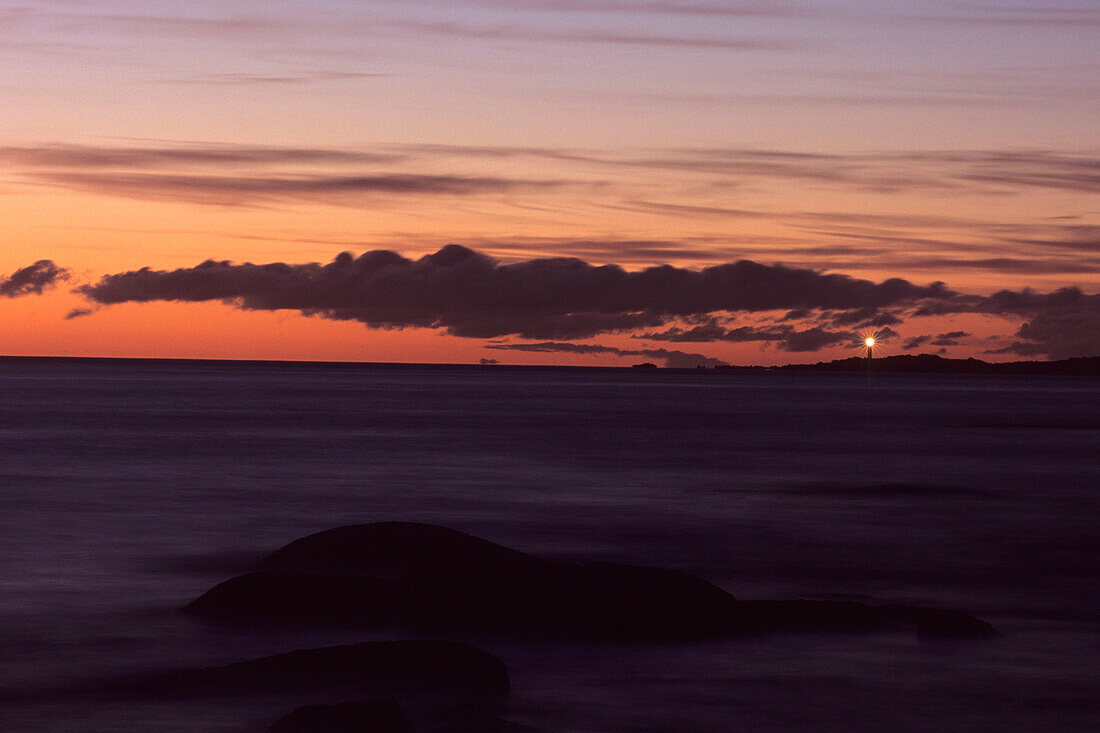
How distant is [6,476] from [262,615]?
3376 centimetres

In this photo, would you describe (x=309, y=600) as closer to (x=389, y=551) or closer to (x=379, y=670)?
(x=389, y=551)

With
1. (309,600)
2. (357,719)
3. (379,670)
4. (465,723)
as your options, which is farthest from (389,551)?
(357,719)

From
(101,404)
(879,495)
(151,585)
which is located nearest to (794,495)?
(879,495)

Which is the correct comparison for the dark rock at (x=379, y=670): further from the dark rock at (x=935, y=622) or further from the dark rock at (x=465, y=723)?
the dark rock at (x=935, y=622)

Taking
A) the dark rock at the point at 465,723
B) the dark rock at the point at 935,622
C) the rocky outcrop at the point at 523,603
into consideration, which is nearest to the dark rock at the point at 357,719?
the dark rock at the point at 465,723

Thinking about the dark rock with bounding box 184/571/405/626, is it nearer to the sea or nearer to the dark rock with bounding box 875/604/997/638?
the sea

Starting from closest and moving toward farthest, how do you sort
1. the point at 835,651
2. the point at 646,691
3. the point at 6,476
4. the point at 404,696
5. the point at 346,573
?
1. the point at 404,696
2. the point at 646,691
3. the point at 835,651
4. the point at 346,573
5. the point at 6,476

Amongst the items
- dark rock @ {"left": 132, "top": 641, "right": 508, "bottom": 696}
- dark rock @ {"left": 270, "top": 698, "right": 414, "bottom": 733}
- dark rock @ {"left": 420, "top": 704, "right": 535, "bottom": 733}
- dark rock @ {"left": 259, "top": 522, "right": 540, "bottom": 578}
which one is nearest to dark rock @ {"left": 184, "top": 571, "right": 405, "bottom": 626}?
dark rock @ {"left": 259, "top": 522, "right": 540, "bottom": 578}

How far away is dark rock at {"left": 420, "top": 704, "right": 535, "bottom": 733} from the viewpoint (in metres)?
15.1

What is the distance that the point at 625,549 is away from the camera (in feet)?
106

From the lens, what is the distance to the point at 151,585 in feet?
84.5

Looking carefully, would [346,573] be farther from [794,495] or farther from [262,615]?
[794,495]

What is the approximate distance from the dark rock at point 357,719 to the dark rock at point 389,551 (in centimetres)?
655

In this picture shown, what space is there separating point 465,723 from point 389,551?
679 cm
